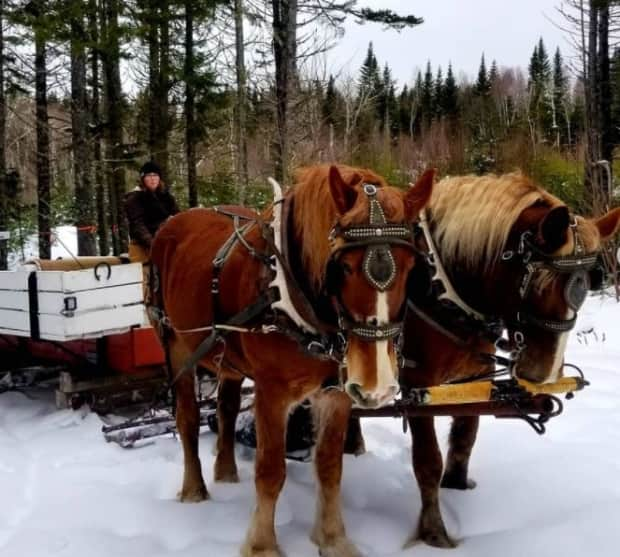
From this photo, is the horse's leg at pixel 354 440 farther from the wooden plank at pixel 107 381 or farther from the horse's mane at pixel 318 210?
the wooden plank at pixel 107 381

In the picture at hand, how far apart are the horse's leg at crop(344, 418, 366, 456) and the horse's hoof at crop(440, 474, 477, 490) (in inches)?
26.6

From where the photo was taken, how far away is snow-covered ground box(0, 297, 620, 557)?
292 cm

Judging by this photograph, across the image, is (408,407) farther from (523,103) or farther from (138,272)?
(523,103)

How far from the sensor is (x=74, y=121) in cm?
1059

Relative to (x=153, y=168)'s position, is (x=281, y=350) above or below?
below

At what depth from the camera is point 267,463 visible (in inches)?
109

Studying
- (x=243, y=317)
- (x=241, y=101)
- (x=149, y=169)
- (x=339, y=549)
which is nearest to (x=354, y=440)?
(x=339, y=549)

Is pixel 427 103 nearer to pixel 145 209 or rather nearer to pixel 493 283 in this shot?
pixel 145 209

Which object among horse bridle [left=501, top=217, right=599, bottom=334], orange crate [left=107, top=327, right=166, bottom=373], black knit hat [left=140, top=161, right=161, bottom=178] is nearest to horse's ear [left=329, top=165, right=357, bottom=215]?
horse bridle [left=501, top=217, right=599, bottom=334]

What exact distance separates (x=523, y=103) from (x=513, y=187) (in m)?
38.7

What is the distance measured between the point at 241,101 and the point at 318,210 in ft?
36.5

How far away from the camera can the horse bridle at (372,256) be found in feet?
6.85

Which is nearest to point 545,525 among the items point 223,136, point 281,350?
point 281,350

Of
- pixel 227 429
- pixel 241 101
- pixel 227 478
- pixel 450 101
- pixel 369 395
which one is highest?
pixel 450 101
